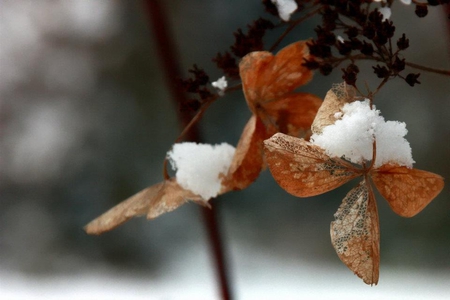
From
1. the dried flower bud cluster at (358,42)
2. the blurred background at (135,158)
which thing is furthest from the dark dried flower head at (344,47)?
the blurred background at (135,158)

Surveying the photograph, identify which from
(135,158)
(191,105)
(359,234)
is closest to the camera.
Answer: (359,234)

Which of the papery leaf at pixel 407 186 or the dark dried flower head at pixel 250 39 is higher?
the dark dried flower head at pixel 250 39

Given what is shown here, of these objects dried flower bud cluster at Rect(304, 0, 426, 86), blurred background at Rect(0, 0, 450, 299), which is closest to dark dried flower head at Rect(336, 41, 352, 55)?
dried flower bud cluster at Rect(304, 0, 426, 86)

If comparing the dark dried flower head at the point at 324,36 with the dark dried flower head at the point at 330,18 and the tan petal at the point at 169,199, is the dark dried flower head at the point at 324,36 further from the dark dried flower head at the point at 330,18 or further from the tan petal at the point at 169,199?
the tan petal at the point at 169,199

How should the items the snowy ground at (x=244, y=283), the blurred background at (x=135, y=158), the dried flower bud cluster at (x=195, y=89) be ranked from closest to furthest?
1. the dried flower bud cluster at (x=195, y=89)
2. the snowy ground at (x=244, y=283)
3. the blurred background at (x=135, y=158)

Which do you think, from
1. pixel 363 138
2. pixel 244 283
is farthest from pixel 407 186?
pixel 244 283

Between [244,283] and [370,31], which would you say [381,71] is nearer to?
[370,31]
